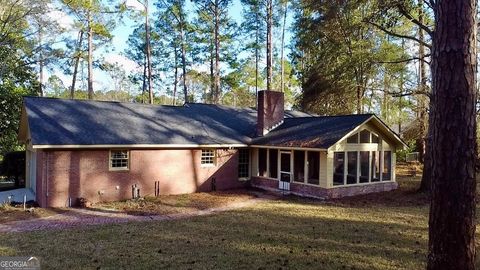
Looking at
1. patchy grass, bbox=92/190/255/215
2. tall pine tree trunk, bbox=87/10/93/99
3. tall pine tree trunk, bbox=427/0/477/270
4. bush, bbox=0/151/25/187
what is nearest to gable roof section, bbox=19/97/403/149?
bush, bbox=0/151/25/187

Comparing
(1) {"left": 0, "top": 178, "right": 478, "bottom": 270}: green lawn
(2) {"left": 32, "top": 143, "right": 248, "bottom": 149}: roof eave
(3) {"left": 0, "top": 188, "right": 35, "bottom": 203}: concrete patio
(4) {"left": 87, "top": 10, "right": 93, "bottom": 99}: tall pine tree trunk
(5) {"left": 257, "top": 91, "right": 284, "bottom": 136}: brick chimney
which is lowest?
(1) {"left": 0, "top": 178, "right": 478, "bottom": 270}: green lawn

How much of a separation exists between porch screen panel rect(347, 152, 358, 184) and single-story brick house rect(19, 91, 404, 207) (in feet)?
0.14

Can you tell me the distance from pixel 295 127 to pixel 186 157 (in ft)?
18.7

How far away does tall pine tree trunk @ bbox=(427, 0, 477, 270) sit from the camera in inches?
191

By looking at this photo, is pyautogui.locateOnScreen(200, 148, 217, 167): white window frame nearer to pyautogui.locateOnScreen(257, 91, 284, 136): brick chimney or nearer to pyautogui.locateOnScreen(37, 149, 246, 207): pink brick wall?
pyautogui.locateOnScreen(37, 149, 246, 207): pink brick wall

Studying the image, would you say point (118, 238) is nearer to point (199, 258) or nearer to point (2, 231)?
point (199, 258)

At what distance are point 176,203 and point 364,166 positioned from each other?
339 inches

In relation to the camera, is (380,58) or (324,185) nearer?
(324,185)

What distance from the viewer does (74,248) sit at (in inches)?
342

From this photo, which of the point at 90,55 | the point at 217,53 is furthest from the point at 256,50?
the point at 90,55

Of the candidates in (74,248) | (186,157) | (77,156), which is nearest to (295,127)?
(186,157)

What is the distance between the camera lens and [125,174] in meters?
16.2

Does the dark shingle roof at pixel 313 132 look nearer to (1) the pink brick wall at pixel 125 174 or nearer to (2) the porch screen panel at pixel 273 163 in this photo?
(2) the porch screen panel at pixel 273 163

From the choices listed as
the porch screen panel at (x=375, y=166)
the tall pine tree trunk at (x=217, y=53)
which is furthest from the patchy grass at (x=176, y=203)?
the tall pine tree trunk at (x=217, y=53)
